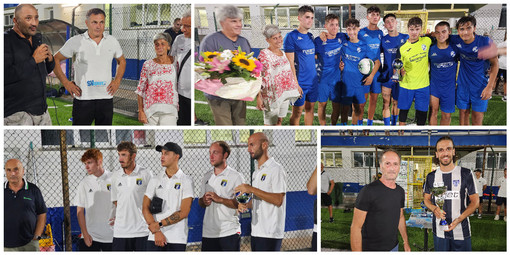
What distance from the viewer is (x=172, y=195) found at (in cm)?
635

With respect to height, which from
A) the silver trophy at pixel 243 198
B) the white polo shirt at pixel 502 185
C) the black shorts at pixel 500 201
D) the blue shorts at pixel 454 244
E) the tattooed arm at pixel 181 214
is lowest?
the blue shorts at pixel 454 244

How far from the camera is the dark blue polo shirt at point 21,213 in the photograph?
20.9 ft

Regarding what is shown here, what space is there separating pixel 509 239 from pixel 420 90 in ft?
5.66

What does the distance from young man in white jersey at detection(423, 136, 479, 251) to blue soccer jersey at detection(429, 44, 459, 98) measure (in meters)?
0.54

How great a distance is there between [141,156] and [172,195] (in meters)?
0.57

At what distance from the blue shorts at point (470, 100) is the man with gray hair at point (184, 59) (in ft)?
8.89

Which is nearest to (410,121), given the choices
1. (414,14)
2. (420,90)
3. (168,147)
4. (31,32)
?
(420,90)

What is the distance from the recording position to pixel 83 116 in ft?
21.1

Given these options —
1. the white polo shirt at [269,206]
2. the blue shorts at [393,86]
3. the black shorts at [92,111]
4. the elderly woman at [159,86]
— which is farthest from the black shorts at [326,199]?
the black shorts at [92,111]

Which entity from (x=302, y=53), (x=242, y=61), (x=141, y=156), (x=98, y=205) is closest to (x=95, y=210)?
(x=98, y=205)

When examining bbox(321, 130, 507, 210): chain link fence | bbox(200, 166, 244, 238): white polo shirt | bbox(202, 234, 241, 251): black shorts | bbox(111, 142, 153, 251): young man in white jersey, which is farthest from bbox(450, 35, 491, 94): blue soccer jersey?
bbox(111, 142, 153, 251): young man in white jersey

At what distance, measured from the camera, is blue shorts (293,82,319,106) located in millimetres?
6639

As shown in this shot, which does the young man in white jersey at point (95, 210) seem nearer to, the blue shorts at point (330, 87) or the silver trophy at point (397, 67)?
the blue shorts at point (330, 87)

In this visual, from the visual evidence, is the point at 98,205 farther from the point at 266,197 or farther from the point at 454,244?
the point at 454,244
